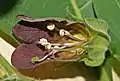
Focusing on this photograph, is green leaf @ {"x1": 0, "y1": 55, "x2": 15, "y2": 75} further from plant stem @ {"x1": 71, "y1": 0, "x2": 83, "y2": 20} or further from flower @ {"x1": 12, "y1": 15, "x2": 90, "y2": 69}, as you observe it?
plant stem @ {"x1": 71, "y1": 0, "x2": 83, "y2": 20}

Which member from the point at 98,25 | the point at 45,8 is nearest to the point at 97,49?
the point at 98,25

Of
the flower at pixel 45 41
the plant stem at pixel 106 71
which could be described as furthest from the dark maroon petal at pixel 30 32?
the plant stem at pixel 106 71

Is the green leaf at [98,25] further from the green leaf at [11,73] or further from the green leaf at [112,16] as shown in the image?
the green leaf at [11,73]

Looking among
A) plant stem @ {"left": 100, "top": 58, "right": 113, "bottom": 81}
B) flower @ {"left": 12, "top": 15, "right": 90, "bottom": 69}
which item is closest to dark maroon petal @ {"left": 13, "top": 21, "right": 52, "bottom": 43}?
flower @ {"left": 12, "top": 15, "right": 90, "bottom": 69}

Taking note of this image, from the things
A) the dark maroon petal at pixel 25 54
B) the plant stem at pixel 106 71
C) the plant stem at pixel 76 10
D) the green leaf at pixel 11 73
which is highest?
the plant stem at pixel 76 10

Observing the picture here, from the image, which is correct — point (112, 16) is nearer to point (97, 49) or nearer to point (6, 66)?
point (97, 49)

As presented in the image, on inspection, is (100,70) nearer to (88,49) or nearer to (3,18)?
(88,49)
